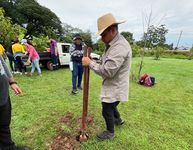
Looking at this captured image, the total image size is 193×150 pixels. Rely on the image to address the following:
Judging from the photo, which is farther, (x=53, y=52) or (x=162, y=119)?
(x=53, y=52)

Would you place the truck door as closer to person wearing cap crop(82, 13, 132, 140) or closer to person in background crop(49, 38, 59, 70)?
person in background crop(49, 38, 59, 70)

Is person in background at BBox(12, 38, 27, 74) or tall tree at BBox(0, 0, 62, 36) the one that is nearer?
person in background at BBox(12, 38, 27, 74)

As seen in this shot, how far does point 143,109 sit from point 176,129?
1.04 m

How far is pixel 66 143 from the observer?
2.84 meters

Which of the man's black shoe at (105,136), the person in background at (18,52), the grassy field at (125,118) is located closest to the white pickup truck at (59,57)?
the person in background at (18,52)

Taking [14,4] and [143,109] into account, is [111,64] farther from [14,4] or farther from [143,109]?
[14,4]

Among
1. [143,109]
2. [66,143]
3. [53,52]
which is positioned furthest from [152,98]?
[53,52]

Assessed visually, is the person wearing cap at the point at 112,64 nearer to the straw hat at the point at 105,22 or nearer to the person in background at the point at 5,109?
the straw hat at the point at 105,22

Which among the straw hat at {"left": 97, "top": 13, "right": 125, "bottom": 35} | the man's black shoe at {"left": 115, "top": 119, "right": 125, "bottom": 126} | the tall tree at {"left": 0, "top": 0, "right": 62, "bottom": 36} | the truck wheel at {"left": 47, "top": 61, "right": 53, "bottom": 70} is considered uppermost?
the tall tree at {"left": 0, "top": 0, "right": 62, "bottom": 36}

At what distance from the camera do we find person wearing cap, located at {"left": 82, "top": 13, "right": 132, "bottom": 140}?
92.8 inches

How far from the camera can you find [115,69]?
2359 millimetres

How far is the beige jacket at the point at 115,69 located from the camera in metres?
2.35

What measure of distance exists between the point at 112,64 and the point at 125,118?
1.88m

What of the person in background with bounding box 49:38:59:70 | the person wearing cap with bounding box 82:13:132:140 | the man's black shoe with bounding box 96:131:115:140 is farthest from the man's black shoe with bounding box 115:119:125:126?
the person in background with bounding box 49:38:59:70
